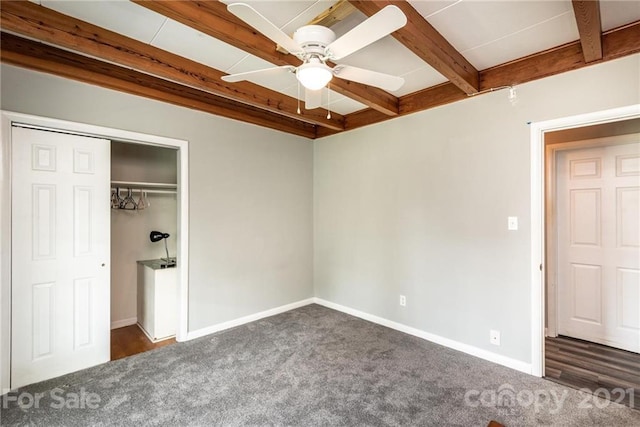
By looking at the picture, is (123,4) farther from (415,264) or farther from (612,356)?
(612,356)

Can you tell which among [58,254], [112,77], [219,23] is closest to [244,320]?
[58,254]

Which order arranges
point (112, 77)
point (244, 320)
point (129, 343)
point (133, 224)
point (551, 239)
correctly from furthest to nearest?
point (133, 224) < point (244, 320) < point (551, 239) < point (129, 343) < point (112, 77)

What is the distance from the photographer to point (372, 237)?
3668mm

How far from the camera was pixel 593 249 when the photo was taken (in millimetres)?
3201

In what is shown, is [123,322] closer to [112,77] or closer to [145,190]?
[145,190]

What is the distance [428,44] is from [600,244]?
2912mm

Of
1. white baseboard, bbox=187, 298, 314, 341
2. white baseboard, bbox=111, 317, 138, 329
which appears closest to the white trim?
white baseboard, bbox=187, 298, 314, 341

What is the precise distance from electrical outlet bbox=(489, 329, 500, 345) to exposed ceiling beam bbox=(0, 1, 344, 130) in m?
3.11

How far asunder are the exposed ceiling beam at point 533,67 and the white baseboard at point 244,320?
2694mm

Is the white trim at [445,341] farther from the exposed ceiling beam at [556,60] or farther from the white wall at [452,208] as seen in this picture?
the exposed ceiling beam at [556,60]

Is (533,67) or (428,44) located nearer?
(428,44)

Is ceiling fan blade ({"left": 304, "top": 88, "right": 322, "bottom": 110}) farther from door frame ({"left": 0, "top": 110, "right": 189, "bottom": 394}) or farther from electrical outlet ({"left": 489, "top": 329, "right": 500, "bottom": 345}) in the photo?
electrical outlet ({"left": 489, "top": 329, "right": 500, "bottom": 345})

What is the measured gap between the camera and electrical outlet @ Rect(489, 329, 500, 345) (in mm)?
2664

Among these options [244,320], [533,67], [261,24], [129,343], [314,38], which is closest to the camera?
[261,24]
